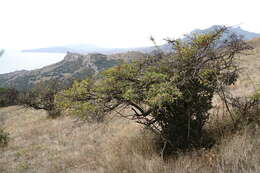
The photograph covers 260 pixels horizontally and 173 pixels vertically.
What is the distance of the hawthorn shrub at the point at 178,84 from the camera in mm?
3885

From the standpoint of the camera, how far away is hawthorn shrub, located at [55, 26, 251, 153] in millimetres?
3885

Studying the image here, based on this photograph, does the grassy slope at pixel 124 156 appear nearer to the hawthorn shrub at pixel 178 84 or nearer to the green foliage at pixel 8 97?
the hawthorn shrub at pixel 178 84

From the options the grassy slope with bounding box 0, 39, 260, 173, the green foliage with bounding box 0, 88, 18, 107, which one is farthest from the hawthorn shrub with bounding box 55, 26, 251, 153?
the green foliage with bounding box 0, 88, 18, 107

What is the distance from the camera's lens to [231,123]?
4.44 metres

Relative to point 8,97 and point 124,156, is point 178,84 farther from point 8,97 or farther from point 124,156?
point 8,97

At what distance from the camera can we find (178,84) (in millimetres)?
3748

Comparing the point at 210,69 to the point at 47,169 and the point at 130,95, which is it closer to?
the point at 130,95

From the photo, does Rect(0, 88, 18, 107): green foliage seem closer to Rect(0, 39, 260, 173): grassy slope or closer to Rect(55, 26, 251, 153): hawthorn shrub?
Rect(0, 39, 260, 173): grassy slope

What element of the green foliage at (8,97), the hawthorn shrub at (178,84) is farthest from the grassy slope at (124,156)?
the green foliage at (8,97)

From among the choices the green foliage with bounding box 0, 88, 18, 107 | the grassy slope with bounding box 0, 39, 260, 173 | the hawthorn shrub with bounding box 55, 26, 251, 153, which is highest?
the hawthorn shrub with bounding box 55, 26, 251, 153

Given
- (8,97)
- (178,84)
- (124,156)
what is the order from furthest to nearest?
(8,97) < (124,156) < (178,84)

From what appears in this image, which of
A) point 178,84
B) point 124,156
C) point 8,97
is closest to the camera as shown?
point 178,84

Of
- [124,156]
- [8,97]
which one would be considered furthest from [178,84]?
[8,97]

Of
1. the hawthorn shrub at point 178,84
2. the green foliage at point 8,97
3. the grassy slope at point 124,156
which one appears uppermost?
the hawthorn shrub at point 178,84
